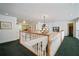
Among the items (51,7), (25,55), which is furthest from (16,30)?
(51,7)

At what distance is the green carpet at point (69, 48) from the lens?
1833 mm

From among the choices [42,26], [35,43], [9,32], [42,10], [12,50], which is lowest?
[12,50]

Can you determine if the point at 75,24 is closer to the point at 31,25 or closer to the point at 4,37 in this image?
the point at 31,25

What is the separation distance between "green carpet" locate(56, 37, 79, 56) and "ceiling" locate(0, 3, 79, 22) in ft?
1.58

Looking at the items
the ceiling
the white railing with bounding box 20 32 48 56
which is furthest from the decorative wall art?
the white railing with bounding box 20 32 48 56

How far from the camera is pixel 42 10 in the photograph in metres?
1.85

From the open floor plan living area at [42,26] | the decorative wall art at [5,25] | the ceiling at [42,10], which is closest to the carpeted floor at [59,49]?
the open floor plan living area at [42,26]

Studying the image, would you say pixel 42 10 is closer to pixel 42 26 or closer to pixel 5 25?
pixel 42 26

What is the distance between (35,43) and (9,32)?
25.2 inches

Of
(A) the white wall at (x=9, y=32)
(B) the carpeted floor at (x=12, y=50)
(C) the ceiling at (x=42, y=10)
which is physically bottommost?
(B) the carpeted floor at (x=12, y=50)

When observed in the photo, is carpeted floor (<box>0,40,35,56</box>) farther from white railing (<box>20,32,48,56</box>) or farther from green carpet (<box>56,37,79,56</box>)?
green carpet (<box>56,37,79,56</box>)

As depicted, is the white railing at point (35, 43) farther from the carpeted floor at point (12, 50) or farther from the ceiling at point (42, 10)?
the ceiling at point (42, 10)

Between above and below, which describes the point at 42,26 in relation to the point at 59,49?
above

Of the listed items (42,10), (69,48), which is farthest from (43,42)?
(42,10)
